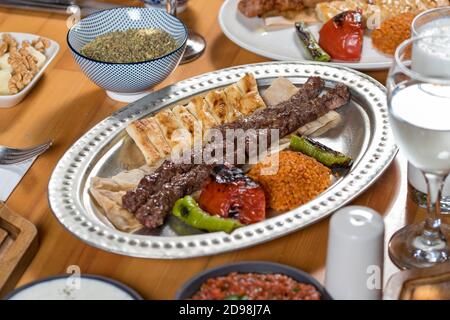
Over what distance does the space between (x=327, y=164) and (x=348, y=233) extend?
41 centimetres

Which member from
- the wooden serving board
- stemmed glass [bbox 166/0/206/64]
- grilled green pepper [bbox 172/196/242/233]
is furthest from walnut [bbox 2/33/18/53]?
grilled green pepper [bbox 172/196/242/233]

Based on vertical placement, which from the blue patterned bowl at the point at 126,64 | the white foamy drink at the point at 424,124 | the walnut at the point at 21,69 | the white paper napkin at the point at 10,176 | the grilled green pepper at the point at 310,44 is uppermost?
the white foamy drink at the point at 424,124

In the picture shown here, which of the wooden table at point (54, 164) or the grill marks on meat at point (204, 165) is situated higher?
the grill marks on meat at point (204, 165)

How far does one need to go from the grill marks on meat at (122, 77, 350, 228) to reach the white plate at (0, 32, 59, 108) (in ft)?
1.63

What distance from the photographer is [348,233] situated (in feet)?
3.89

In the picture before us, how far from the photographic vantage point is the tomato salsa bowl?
122 centimetres

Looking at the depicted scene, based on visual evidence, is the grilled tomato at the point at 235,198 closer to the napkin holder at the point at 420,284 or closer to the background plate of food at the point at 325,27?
the napkin holder at the point at 420,284

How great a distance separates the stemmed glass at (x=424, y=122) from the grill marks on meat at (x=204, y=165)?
40 cm

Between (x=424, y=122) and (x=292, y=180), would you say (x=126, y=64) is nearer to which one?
(x=292, y=180)

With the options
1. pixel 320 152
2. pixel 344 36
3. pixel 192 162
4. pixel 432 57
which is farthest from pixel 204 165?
pixel 344 36

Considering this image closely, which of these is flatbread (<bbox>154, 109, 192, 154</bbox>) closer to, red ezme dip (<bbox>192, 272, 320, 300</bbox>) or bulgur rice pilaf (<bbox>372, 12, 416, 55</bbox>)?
red ezme dip (<bbox>192, 272, 320, 300</bbox>)

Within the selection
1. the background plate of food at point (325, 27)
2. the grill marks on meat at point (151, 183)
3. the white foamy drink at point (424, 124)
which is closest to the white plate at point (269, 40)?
the background plate of food at point (325, 27)

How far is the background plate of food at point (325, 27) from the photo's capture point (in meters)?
1.94

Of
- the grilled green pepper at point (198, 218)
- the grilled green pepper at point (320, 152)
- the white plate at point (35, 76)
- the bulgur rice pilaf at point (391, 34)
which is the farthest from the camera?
the bulgur rice pilaf at point (391, 34)
